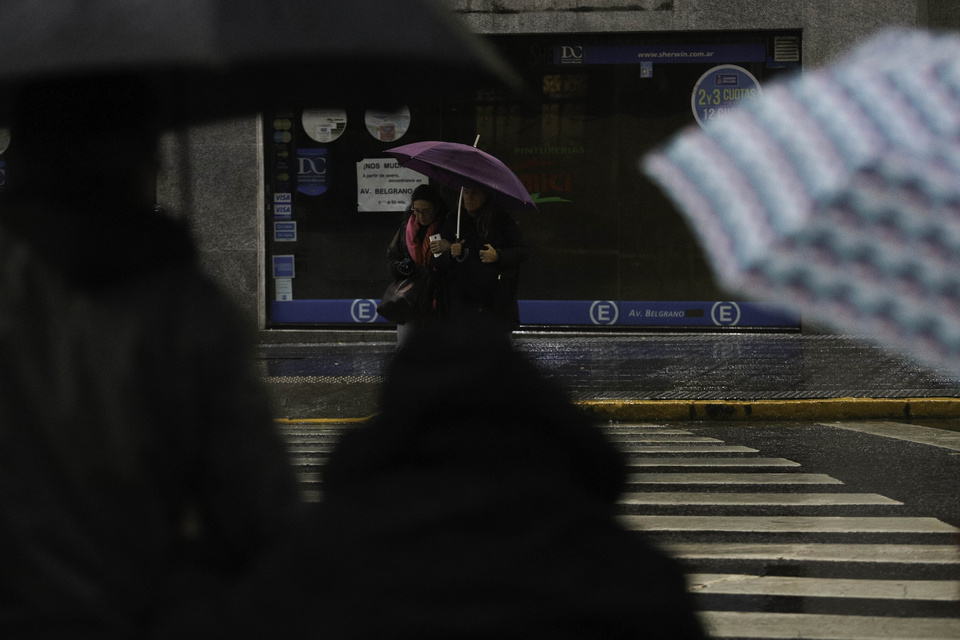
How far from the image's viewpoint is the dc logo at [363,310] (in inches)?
606

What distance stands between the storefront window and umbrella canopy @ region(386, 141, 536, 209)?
256 inches

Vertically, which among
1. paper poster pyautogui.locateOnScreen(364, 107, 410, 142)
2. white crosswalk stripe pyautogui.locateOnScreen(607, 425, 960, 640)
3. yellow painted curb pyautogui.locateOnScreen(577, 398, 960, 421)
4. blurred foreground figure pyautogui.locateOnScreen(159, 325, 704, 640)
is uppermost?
paper poster pyautogui.locateOnScreen(364, 107, 410, 142)

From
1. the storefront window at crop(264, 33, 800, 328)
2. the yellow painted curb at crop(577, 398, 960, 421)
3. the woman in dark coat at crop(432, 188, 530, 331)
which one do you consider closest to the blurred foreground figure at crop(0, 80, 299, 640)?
the woman in dark coat at crop(432, 188, 530, 331)

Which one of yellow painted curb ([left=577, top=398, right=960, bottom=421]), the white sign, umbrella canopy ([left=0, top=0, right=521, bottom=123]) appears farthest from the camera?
the white sign

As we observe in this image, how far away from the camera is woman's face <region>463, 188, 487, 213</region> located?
8422mm

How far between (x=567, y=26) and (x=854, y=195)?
13.2 metres

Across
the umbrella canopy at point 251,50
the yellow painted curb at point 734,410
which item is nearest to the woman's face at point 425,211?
the yellow painted curb at point 734,410

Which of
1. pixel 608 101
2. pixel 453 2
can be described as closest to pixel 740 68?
pixel 608 101

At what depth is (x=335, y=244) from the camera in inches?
607

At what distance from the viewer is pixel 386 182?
1516 cm

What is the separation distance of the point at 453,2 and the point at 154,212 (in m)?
13.9

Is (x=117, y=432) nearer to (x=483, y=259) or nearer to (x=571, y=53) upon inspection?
(x=483, y=259)

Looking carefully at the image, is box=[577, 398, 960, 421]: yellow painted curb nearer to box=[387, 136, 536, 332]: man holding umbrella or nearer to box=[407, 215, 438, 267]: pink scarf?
box=[387, 136, 536, 332]: man holding umbrella

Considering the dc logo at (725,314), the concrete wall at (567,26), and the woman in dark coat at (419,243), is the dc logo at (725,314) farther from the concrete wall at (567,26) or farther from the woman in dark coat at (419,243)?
the woman in dark coat at (419,243)
